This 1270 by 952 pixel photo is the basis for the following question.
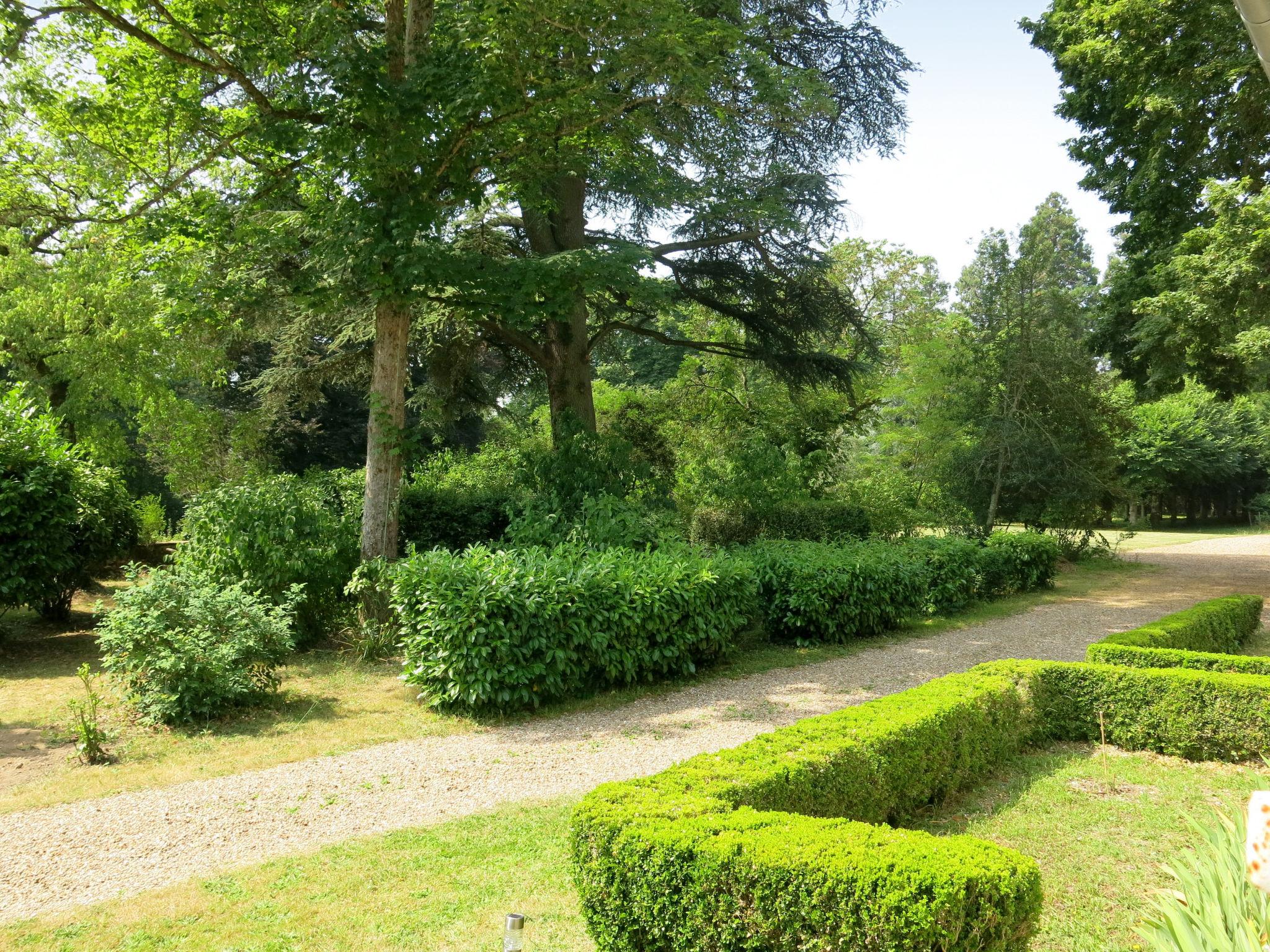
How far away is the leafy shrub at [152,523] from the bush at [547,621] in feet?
27.2

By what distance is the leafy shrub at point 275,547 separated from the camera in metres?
9.38

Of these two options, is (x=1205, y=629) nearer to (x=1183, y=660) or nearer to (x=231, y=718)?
(x=1183, y=660)

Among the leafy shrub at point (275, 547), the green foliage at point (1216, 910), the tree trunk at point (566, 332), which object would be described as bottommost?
the green foliage at point (1216, 910)

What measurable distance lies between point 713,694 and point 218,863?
14.5ft

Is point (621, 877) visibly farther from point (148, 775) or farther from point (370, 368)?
point (370, 368)

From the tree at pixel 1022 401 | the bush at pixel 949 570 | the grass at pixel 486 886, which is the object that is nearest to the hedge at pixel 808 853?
the grass at pixel 486 886

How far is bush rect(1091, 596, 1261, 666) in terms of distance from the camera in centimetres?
787

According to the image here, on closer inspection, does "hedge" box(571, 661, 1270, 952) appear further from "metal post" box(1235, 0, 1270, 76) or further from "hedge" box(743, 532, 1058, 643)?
"hedge" box(743, 532, 1058, 643)

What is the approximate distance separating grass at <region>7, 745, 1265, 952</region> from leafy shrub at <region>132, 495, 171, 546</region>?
10.8 m

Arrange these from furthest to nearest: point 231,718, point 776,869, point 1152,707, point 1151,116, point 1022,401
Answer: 1. point 1022,401
2. point 1151,116
3. point 231,718
4. point 1152,707
5. point 776,869

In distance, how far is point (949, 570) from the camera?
1198 cm

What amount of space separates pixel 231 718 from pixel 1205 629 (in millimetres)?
9321

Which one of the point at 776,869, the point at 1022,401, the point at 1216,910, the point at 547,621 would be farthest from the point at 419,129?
the point at 1022,401

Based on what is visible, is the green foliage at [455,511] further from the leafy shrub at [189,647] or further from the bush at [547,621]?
the leafy shrub at [189,647]
